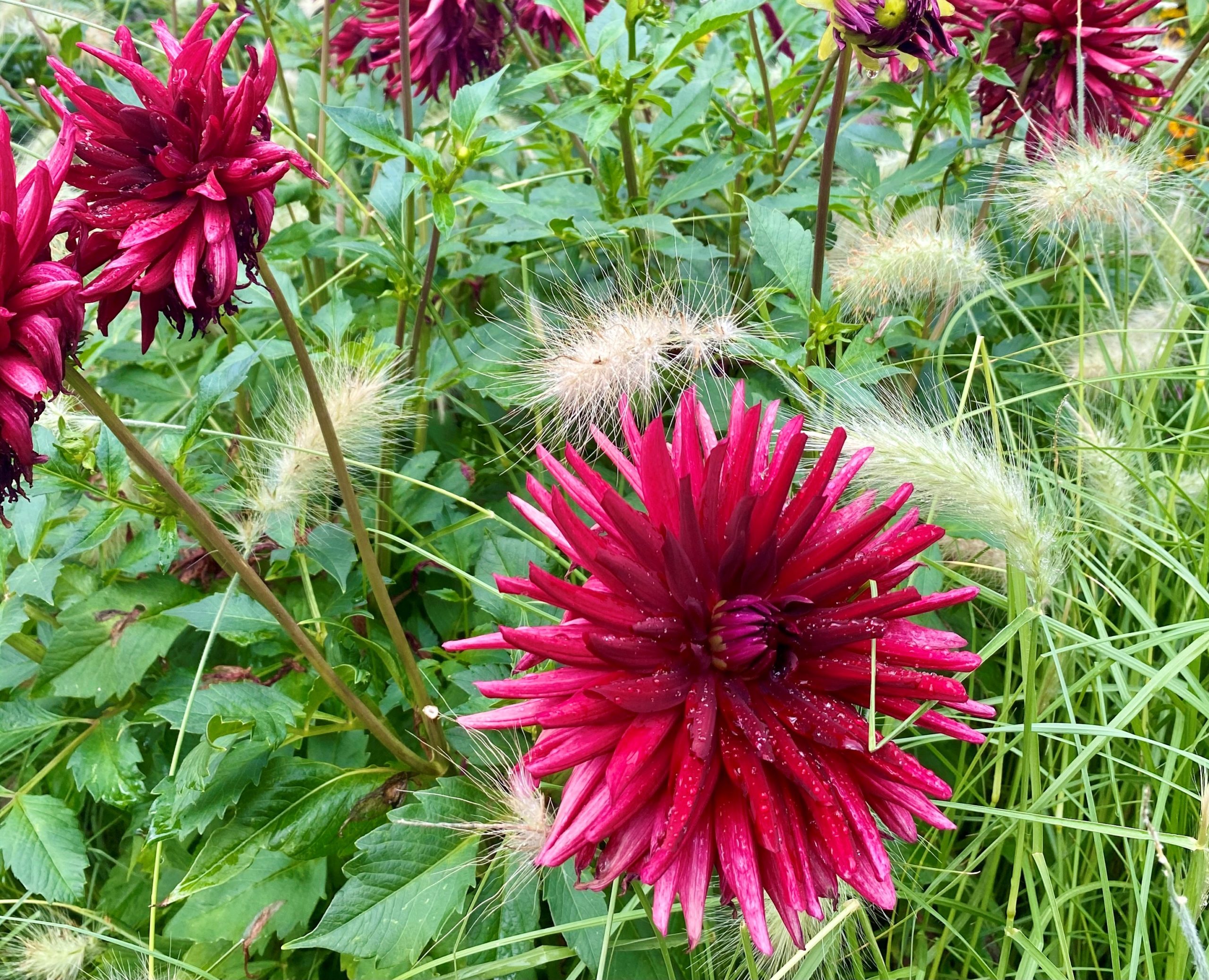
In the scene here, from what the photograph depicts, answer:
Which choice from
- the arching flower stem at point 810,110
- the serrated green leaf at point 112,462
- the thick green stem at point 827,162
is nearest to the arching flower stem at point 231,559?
the serrated green leaf at point 112,462

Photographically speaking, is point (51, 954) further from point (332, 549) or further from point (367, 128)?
point (367, 128)

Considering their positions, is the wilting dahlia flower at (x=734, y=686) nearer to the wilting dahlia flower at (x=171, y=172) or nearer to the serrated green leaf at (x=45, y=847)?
the wilting dahlia flower at (x=171, y=172)

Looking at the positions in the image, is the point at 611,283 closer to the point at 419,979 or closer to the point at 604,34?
the point at 604,34

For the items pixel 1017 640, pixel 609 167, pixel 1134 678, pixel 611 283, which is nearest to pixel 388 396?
pixel 611 283

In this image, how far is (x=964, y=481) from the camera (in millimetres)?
858

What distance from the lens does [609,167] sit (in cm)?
128

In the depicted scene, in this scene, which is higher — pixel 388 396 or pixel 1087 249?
pixel 388 396

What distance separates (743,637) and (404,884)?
0.48 meters

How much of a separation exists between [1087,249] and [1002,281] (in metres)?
0.29

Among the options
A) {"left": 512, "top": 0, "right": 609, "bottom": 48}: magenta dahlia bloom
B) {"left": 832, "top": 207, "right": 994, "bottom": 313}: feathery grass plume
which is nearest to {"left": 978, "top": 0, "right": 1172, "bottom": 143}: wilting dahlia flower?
{"left": 832, "top": 207, "right": 994, "bottom": 313}: feathery grass plume

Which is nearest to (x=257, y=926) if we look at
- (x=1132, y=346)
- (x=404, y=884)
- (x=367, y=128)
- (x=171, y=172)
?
(x=404, y=884)

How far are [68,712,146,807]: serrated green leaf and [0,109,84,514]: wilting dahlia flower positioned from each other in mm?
538

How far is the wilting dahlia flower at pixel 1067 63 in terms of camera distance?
1163mm

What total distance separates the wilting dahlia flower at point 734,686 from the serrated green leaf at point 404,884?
10.7 inches
